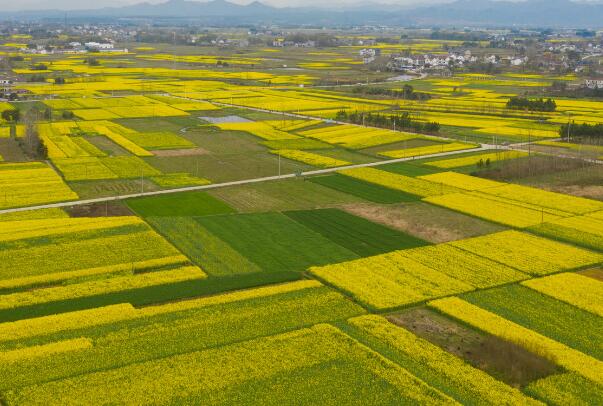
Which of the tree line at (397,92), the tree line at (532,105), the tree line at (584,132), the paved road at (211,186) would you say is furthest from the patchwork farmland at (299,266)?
the tree line at (397,92)

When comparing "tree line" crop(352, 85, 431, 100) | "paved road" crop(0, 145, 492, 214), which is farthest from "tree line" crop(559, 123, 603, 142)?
"tree line" crop(352, 85, 431, 100)

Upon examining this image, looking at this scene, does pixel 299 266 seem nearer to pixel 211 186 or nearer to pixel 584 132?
pixel 211 186

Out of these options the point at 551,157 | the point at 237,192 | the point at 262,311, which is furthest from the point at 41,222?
the point at 551,157

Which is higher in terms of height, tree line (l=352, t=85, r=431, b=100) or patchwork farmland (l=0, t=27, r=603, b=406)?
tree line (l=352, t=85, r=431, b=100)

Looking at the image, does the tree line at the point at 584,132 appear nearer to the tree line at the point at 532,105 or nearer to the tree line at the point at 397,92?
the tree line at the point at 532,105

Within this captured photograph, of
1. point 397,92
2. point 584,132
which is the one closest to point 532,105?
point 584,132

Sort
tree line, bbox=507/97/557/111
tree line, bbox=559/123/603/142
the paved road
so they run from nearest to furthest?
the paved road < tree line, bbox=559/123/603/142 < tree line, bbox=507/97/557/111

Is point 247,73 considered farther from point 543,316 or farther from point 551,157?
point 543,316

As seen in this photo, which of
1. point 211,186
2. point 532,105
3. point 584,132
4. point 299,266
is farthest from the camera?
point 532,105

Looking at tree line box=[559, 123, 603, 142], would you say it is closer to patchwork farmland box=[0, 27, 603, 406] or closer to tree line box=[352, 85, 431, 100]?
patchwork farmland box=[0, 27, 603, 406]
